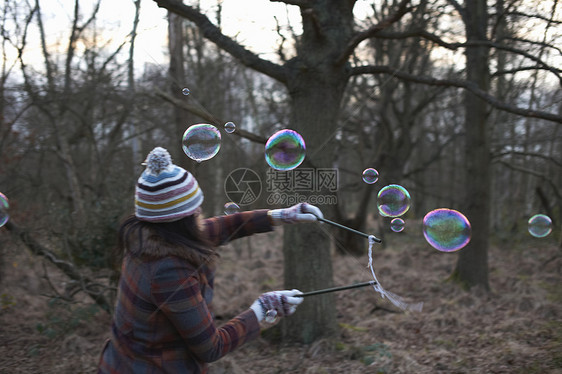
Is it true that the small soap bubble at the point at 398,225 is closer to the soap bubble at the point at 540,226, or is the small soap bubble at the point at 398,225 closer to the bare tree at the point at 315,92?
the bare tree at the point at 315,92

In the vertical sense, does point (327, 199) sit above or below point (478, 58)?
below

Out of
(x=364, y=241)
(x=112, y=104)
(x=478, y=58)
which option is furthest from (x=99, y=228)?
(x=364, y=241)

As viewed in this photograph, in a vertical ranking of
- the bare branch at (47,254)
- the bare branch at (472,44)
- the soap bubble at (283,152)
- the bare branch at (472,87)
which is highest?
the bare branch at (472,44)

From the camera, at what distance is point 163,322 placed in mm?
1950

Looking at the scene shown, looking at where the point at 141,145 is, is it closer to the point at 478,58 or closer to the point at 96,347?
the point at 96,347

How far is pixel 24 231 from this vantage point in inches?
210

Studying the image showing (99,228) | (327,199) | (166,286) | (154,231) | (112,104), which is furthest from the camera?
(112,104)

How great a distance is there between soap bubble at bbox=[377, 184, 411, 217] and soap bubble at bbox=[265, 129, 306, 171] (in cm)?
93

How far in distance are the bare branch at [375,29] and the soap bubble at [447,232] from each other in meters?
1.92

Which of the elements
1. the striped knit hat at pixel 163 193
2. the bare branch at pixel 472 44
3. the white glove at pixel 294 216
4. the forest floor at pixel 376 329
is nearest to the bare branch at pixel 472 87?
the bare branch at pixel 472 44

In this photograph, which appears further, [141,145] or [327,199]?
[141,145]

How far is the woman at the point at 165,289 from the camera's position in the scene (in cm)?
189

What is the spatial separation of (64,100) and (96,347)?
16.9 feet
